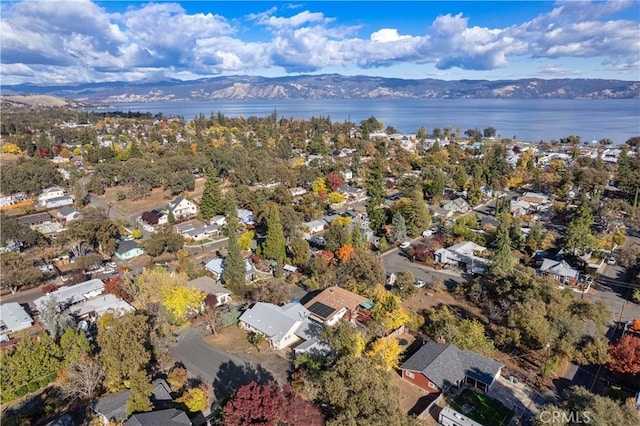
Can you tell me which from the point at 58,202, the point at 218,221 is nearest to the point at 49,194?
the point at 58,202

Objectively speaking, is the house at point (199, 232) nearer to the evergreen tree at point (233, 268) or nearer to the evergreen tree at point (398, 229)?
the evergreen tree at point (233, 268)

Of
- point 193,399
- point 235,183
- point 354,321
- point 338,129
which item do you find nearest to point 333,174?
point 235,183

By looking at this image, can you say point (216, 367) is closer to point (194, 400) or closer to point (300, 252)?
point (194, 400)

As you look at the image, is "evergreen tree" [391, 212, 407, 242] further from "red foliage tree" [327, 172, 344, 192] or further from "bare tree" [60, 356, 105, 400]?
"bare tree" [60, 356, 105, 400]

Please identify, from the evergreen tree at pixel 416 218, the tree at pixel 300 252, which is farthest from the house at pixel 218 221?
the evergreen tree at pixel 416 218

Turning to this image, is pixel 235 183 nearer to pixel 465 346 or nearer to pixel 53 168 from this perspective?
pixel 53 168

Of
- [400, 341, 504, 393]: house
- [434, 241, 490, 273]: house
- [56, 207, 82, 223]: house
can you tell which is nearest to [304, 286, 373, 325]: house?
[400, 341, 504, 393]: house
